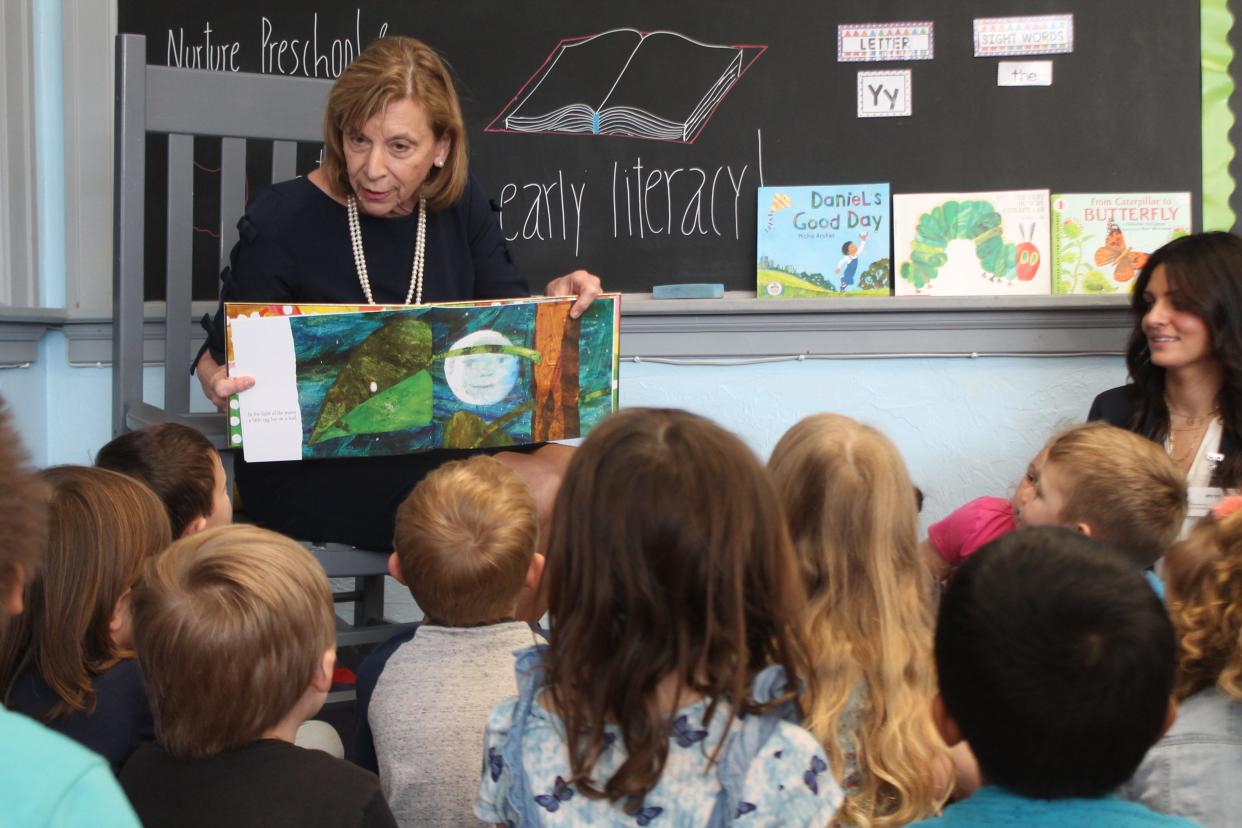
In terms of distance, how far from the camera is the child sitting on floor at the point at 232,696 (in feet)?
3.96

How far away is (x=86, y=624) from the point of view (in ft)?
4.96

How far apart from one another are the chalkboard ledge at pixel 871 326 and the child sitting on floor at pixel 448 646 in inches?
54.9

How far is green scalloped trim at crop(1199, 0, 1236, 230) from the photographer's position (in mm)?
2947

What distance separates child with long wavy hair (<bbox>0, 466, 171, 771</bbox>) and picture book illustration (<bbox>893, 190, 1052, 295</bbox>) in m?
2.01

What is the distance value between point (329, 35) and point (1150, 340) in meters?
2.09

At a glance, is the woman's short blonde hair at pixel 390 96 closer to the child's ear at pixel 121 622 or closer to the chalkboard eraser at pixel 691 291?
the chalkboard eraser at pixel 691 291

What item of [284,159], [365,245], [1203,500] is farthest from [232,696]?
[1203,500]

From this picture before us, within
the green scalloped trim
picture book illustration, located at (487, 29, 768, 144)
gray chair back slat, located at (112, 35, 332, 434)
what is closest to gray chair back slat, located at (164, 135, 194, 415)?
gray chair back slat, located at (112, 35, 332, 434)

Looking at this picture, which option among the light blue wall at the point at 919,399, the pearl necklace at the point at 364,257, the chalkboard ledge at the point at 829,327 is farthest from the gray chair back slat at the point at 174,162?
the light blue wall at the point at 919,399

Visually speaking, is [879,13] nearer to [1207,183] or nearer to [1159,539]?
[1207,183]

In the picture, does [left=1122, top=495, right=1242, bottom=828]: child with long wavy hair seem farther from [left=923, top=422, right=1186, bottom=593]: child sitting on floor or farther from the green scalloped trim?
the green scalloped trim

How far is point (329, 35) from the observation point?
125 inches

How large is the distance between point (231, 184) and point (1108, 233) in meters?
2.03

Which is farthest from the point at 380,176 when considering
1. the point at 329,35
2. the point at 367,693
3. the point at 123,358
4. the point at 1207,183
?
the point at 1207,183
